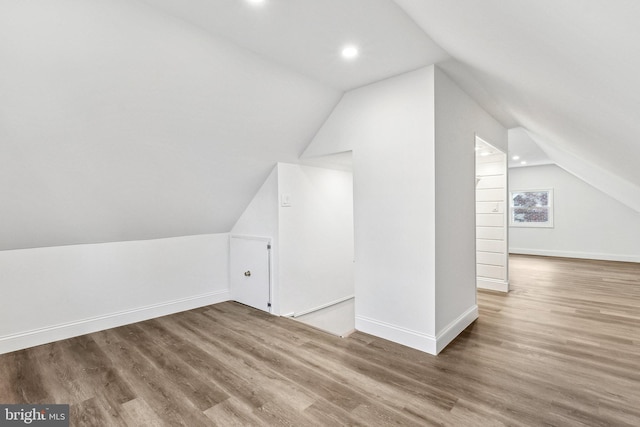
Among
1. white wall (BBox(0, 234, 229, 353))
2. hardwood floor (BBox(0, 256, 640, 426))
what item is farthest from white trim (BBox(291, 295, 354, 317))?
white wall (BBox(0, 234, 229, 353))

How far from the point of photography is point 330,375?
220cm

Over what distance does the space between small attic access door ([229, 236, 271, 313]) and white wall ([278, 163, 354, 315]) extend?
7.9 inches

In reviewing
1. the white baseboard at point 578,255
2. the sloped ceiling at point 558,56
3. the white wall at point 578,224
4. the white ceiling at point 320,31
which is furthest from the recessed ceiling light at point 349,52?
the white baseboard at point 578,255

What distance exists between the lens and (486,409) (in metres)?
1.81

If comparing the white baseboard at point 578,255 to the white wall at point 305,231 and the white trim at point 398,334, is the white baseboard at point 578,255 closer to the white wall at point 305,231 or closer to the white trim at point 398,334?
the white wall at point 305,231

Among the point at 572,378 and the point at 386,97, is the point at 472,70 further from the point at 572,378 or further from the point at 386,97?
the point at 572,378

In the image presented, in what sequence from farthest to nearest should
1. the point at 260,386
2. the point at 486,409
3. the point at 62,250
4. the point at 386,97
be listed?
the point at 62,250 < the point at 386,97 < the point at 260,386 < the point at 486,409

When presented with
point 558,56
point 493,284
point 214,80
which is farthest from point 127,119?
point 493,284

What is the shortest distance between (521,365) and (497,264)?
238 centimetres

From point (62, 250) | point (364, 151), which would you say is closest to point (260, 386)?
point (364, 151)

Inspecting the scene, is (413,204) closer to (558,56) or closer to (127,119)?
(558,56)

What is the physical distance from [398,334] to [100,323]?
3024 millimetres

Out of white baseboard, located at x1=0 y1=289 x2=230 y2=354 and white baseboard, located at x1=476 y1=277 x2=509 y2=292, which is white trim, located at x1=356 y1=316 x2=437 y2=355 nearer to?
white baseboard, located at x1=0 y1=289 x2=230 y2=354

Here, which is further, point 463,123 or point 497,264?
point 497,264
